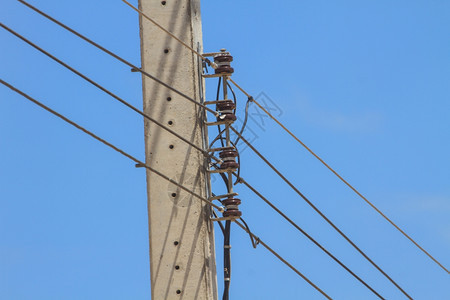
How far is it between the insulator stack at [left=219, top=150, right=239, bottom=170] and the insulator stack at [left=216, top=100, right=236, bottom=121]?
32 centimetres

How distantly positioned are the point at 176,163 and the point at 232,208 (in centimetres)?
66

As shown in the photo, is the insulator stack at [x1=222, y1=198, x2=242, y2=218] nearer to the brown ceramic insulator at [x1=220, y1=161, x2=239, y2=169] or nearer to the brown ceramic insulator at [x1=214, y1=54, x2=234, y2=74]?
the brown ceramic insulator at [x1=220, y1=161, x2=239, y2=169]

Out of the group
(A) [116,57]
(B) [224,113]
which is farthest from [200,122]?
(A) [116,57]

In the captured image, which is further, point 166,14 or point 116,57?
point 166,14

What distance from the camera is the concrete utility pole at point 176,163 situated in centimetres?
952

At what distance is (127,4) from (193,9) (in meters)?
0.68

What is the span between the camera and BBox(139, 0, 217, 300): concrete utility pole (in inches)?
375

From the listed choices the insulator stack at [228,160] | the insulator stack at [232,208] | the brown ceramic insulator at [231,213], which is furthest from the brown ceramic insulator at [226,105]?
the brown ceramic insulator at [231,213]

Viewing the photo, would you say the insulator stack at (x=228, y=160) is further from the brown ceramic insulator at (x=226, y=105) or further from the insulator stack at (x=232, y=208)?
the brown ceramic insulator at (x=226, y=105)

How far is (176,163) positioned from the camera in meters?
9.70

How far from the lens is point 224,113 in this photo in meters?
9.96

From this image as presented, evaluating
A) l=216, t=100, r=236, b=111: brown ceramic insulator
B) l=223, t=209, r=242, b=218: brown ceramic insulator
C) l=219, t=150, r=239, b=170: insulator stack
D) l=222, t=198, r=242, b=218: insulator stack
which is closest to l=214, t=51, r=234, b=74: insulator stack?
l=216, t=100, r=236, b=111: brown ceramic insulator

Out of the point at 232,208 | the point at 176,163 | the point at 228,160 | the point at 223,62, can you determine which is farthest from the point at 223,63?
the point at 232,208

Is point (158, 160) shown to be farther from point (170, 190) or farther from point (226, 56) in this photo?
point (226, 56)
